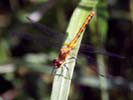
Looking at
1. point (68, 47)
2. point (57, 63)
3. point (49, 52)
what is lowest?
point (57, 63)

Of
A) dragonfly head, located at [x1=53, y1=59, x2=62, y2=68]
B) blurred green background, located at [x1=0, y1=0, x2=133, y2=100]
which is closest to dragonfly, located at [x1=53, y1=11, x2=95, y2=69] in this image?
dragonfly head, located at [x1=53, y1=59, x2=62, y2=68]

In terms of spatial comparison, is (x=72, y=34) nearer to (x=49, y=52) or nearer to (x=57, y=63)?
(x=57, y=63)

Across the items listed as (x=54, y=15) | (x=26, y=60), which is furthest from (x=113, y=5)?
(x=26, y=60)

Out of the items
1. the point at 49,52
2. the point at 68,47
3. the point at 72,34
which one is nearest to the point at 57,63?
the point at 68,47

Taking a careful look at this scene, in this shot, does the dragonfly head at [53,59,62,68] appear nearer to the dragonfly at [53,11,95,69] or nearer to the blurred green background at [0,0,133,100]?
the dragonfly at [53,11,95,69]

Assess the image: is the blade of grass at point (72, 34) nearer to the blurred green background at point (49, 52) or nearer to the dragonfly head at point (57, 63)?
the dragonfly head at point (57, 63)

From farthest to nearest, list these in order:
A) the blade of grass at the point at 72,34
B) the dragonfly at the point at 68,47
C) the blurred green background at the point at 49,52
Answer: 1. the blurred green background at the point at 49,52
2. the dragonfly at the point at 68,47
3. the blade of grass at the point at 72,34

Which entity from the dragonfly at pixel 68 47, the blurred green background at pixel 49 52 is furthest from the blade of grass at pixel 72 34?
the blurred green background at pixel 49 52

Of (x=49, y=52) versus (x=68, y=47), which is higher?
(x=49, y=52)
